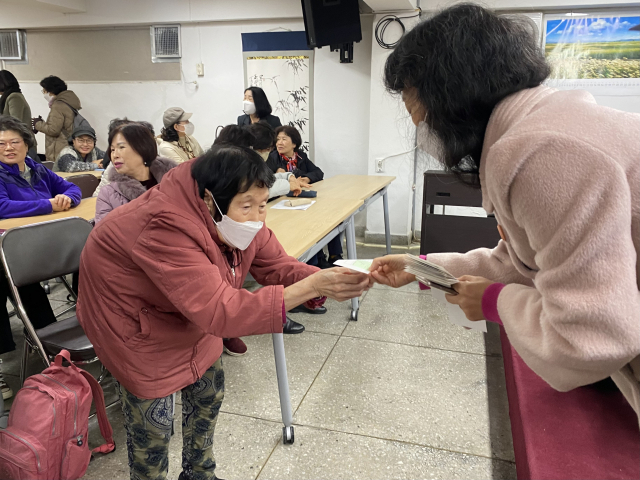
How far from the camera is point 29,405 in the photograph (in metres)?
1.44

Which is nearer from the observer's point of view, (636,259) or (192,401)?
(636,259)

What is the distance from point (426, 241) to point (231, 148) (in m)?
3.21

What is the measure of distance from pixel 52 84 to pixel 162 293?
535 cm

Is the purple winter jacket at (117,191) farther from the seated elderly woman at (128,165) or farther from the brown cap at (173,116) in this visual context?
the brown cap at (173,116)

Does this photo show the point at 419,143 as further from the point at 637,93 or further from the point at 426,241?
the point at 637,93

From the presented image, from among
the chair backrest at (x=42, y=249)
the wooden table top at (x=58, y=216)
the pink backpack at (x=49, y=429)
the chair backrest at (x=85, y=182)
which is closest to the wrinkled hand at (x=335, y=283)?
the pink backpack at (x=49, y=429)

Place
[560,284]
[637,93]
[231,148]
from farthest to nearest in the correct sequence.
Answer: [637,93] < [231,148] < [560,284]

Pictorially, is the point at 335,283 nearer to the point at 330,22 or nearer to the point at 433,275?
the point at 433,275

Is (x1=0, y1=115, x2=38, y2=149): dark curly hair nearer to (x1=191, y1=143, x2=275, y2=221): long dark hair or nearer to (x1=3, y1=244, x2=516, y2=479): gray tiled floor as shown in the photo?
(x1=3, y1=244, x2=516, y2=479): gray tiled floor

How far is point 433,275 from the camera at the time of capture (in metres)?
1.20

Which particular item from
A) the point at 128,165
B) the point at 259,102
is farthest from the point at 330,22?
the point at 128,165

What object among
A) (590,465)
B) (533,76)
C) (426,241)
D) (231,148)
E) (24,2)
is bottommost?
(426,241)

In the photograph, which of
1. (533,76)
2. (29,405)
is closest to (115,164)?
(29,405)

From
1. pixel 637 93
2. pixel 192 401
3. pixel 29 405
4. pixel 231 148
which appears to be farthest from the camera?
pixel 637 93
